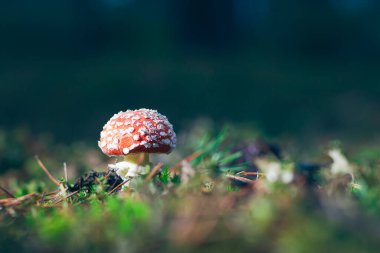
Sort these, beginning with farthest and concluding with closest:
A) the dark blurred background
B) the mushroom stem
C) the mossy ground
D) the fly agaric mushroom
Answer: the dark blurred background → the mushroom stem → the fly agaric mushroom → the mossy ground

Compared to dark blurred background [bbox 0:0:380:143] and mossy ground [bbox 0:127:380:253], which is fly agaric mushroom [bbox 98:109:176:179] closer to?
mossy ground [bbox 0:127:380:253]

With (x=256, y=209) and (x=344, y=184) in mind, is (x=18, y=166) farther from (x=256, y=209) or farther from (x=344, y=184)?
(x=256, y=209)

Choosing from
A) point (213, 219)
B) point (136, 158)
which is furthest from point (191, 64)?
point (213, 219)

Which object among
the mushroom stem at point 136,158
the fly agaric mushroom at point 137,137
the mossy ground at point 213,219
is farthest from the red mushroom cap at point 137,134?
the mossy ground at point 213,219

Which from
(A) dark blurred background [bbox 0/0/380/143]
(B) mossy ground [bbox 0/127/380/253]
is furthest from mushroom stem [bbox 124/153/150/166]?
(A) dark blurred background [bbox 0/0/380/143]

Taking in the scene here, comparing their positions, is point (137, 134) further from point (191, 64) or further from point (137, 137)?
point (191, 64)

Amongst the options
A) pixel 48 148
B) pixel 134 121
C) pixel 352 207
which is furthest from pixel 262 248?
pixel 48 148
